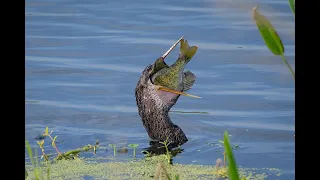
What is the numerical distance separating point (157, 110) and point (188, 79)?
27cm

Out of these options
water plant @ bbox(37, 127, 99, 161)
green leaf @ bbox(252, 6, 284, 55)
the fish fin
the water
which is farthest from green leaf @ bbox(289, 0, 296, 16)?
water plant @ bbox(37, 127, 99, 161)

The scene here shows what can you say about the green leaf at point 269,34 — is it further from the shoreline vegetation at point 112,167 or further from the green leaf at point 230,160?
the shoreline vegetation at point 112,167

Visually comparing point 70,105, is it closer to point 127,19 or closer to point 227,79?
point 127,19

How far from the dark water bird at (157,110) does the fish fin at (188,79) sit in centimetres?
2

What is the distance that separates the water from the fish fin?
0.9 inches

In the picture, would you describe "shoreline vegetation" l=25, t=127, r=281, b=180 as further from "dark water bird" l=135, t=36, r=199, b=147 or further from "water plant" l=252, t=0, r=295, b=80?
"water plant" l=252, t=0, r=295, b=80

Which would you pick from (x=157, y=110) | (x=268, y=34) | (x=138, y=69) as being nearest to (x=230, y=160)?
(x=268, y=34)

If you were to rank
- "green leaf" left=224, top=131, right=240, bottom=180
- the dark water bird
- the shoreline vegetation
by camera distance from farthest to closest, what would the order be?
the dark water bird
the shoreline vegetation
"green leaf" left=224, top=131, right=240, bottom=180

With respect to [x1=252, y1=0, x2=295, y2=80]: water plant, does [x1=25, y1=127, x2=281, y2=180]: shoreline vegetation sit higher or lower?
lower

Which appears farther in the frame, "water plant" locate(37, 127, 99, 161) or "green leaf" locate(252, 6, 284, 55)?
"water plant" locate(37, 127, 99, 161)

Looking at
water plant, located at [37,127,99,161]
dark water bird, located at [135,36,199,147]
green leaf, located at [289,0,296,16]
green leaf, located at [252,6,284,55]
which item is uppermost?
green leaf, located at [289,0,296,16]

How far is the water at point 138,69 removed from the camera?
131 cm

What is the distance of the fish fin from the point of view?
1.37 m

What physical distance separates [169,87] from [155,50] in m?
0.31
